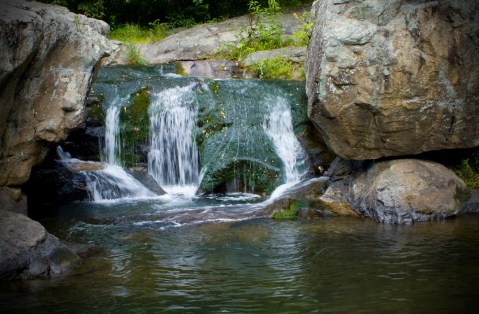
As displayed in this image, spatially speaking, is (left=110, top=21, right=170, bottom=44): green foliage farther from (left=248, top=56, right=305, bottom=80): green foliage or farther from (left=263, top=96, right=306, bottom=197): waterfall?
(left=263, top=96, right=306, bottom=197): waterfall

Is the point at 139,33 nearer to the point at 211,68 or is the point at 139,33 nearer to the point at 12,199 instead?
the point at 211,68

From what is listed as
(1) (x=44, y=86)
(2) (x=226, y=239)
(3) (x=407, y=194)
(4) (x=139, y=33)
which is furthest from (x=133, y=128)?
(4) (x=139, y=33)

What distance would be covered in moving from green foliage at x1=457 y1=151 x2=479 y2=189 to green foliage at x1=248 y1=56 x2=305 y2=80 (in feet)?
17.4

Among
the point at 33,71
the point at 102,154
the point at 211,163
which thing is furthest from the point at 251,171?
the point at 33,71

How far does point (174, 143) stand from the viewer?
38.3 ft

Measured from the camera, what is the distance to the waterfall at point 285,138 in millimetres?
11234

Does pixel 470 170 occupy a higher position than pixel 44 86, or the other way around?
pixel 44 86

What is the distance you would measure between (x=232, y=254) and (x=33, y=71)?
3.42m

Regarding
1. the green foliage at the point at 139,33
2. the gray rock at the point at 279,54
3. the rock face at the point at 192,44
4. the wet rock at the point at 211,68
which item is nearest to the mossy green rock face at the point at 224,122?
the gray rock at the point at 279,54

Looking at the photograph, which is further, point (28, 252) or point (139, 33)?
point (139, 33)

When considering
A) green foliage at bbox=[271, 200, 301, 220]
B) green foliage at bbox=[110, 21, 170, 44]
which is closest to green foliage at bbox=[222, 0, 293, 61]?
green foliage at bbox=[110, 21, 170, 44]

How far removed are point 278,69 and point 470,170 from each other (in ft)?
19.7

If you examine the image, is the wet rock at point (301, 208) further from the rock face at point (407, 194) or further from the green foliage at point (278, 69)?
the green foliage at point (278, 69)

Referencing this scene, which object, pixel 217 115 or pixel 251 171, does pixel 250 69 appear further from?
pixel 251 171
